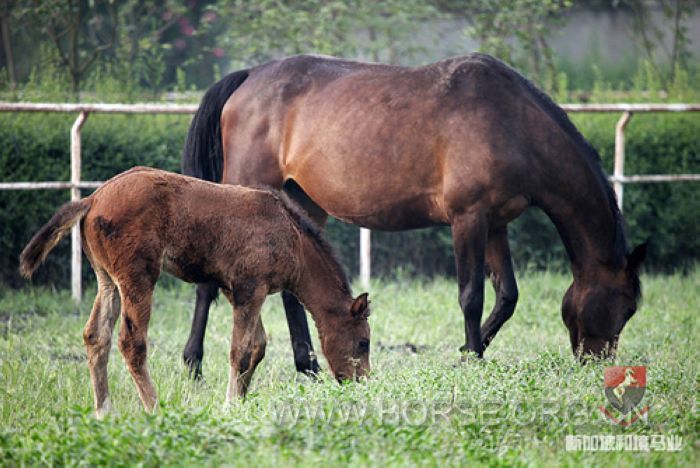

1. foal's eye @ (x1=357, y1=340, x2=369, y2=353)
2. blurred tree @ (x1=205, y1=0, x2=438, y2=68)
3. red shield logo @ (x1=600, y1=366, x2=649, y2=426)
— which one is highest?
blurred tree @ (x1=205, y1=0, x2=438, y2=68)

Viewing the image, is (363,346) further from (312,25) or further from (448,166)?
(312,25)

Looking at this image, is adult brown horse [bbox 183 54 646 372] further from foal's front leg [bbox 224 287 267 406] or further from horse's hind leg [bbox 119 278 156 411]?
horse's hind leg [bbox 119 278 156 411]

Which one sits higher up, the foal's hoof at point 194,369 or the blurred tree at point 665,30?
the blurred tree at point 665,30

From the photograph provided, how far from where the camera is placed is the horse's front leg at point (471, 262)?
6.57 m

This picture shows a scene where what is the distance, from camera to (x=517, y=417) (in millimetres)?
4762

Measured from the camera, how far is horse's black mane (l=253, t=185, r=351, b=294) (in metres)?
6.16

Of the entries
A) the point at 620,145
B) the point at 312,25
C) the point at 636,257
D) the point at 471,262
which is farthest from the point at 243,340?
the point at 312,25

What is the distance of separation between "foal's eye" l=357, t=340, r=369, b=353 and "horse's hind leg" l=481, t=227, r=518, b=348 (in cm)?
119

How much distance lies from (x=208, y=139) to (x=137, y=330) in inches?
103

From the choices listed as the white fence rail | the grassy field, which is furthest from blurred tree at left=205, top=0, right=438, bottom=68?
the grassy field

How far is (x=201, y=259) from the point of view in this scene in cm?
571

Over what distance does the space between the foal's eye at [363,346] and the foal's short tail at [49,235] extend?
6.01 feet

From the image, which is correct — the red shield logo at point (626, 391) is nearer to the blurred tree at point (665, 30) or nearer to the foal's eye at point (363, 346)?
the foal's eye at point (363, 346)

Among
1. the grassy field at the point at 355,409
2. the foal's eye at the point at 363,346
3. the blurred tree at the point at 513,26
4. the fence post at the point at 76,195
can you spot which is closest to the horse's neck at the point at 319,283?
the foal's eye at the point at 363,346
